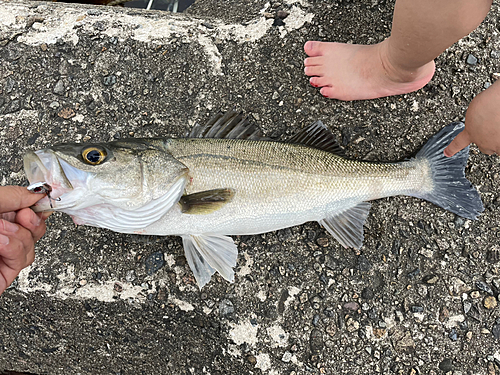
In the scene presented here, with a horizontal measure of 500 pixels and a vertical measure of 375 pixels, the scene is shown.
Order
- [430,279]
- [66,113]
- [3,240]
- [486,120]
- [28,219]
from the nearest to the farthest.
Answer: [3,240], [28,219], [486,120], [430,279], [66,113]

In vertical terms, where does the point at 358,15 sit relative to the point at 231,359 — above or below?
above

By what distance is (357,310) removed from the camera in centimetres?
238

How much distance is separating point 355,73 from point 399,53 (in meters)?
0.43

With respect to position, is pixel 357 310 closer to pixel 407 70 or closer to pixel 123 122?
pixel 407 70

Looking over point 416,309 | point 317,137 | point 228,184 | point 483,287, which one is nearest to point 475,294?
point 483,287

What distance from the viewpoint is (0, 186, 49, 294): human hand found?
1.70 m

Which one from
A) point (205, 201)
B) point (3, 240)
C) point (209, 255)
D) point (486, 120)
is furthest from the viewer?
point (209, 255)

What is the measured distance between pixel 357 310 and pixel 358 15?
2242 mm

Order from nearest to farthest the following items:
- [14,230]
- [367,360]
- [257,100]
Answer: [14,230], [367,360], [257,100]

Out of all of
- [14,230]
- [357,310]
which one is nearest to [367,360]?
[357,310]

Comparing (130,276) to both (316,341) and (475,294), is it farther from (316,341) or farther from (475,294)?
(475,294)

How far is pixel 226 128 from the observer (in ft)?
7.69

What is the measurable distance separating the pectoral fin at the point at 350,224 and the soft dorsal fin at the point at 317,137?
1.35 ft

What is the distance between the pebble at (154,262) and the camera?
2.45m
